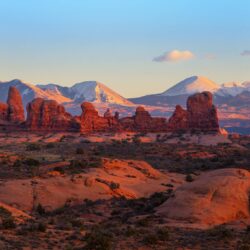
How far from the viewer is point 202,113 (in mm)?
97125

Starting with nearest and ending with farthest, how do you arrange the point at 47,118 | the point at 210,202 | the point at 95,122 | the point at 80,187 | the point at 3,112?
the point at 210,202, the point at 80,187, the point at 47,118, the point at 95,122, the point at 3,112

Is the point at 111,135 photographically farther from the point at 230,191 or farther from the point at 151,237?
the point at 151,237

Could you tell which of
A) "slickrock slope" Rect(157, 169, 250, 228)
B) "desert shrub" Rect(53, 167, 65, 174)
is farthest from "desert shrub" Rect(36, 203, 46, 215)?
"desert shrub" Rect(53, 167, 65, 174)

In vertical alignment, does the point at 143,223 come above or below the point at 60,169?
below

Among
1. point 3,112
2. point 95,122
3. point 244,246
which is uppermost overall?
point 3,112

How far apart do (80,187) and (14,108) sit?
73.6 meters

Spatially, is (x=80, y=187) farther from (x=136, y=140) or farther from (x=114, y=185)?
(x=136, y=140)

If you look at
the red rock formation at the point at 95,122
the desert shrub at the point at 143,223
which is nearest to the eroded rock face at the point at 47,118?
the red rock formation at the point at 95,122

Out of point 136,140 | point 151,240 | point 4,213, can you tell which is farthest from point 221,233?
point 136,140

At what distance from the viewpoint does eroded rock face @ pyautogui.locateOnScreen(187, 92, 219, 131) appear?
9556cm

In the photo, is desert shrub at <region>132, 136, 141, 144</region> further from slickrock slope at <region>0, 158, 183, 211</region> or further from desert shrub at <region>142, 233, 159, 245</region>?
desert shrub at <region>142, 233, 159, 245</region>

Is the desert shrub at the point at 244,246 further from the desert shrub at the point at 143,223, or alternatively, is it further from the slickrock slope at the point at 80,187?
the slickrock slope at the point at 80,187

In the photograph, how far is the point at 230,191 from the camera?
25.2 meters

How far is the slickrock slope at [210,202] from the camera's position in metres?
22.5
